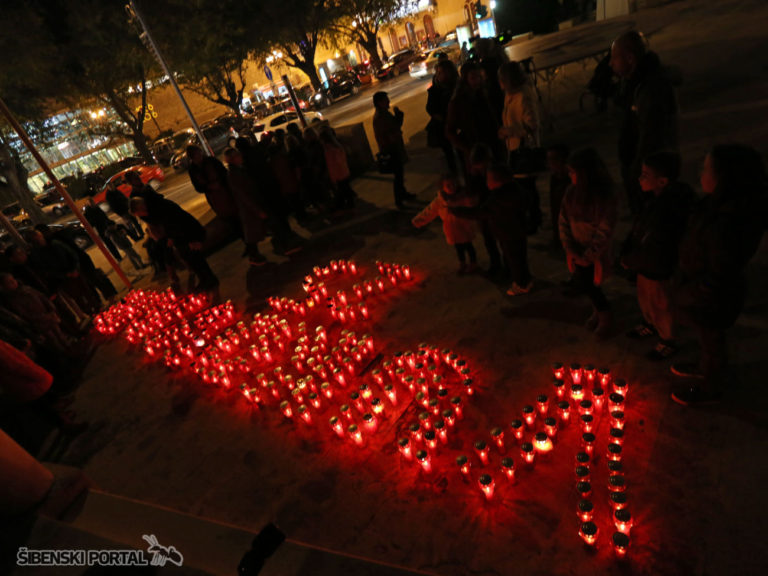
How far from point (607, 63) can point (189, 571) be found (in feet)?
30.0

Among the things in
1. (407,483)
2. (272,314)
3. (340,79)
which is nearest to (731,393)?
(407,483)

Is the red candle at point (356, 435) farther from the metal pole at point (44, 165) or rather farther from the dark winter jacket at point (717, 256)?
the metal pole at point (44, 165)

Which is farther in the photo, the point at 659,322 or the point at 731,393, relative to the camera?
the point at 659,322

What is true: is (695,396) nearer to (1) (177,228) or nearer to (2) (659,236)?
(2) (659,236)

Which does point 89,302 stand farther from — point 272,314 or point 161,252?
point 272,314

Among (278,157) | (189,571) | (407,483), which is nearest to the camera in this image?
(189,571)

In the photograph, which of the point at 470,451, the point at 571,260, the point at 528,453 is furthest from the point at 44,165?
the point at 528,453

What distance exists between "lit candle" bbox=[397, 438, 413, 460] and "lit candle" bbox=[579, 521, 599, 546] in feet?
4.18

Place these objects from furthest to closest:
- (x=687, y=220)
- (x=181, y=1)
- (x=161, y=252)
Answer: (x=181, y=1)
(x=161, y=252)
(x=687, y=220)

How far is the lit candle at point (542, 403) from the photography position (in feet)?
10.8

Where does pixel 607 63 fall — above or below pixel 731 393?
above

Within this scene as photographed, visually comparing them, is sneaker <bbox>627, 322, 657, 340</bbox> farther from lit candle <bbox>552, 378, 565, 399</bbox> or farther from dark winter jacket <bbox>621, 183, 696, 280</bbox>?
lit candle <bbox>552, 378, 565, 399</bbox>

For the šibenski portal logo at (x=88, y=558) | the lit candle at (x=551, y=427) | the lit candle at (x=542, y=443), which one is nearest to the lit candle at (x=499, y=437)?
the lit candle at (x=542, y=443)

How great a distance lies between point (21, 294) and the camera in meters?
5.71
